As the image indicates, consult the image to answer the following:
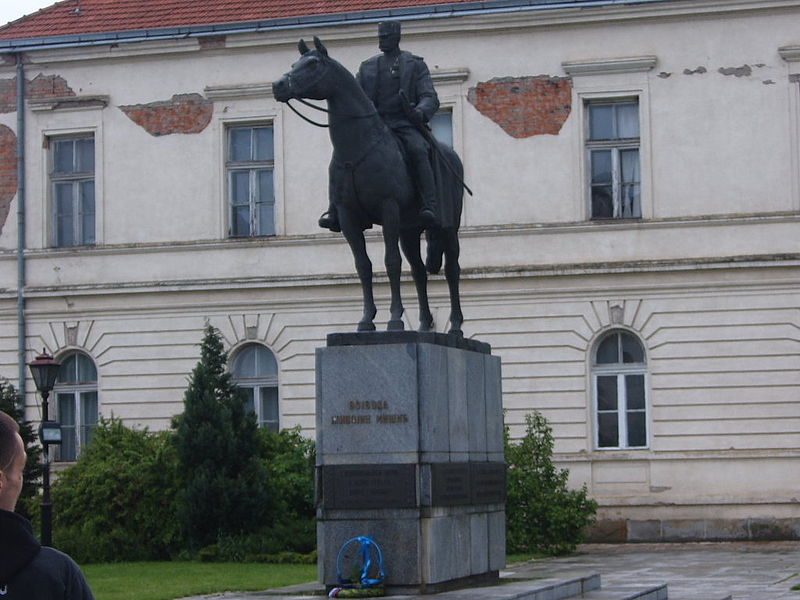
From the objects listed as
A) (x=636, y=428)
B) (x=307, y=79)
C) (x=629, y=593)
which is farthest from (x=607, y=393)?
(x=307, y=79)

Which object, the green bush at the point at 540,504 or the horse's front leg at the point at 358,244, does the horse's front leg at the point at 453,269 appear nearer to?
the horse's front leg at the point at 358,244

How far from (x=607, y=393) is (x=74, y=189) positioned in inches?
393

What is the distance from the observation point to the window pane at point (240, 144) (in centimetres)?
2928

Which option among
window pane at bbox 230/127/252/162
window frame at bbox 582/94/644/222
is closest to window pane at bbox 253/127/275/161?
window pane at bbox 230/127/252/162

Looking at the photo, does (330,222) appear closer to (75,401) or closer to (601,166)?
(601,166)

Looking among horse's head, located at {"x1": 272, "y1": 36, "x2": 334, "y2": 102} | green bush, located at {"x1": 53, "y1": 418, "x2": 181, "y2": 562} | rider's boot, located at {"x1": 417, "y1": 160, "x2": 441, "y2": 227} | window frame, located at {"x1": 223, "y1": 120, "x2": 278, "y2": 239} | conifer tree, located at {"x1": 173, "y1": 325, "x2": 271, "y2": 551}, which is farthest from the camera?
window frame, located at {"x1": 223, "y1": 120, "x2": 278, "y2": 239}

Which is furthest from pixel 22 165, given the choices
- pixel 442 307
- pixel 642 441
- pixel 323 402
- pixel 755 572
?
pixel 323 402

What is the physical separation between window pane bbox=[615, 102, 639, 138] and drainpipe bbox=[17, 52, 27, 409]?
406 inches

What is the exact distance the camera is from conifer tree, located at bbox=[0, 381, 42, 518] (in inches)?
941

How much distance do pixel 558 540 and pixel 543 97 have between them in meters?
7.62

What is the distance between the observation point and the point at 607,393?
27109 millimetres

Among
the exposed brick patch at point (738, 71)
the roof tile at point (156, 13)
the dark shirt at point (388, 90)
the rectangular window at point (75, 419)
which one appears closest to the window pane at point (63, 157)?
the roof tile at point (156, 13)

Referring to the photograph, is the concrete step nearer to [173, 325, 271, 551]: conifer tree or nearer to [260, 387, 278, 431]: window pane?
[173, 325, 271, 551]: conifer tree

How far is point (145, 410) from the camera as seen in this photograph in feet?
95.3
